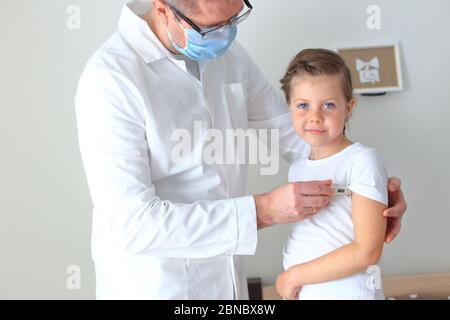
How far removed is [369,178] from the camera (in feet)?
5.01

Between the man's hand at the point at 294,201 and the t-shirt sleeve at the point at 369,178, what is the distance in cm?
6

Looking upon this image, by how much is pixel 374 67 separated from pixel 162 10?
40.0 inches

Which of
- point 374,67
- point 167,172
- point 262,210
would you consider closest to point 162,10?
point 167,172

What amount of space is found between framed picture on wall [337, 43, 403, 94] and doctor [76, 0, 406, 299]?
70 cm

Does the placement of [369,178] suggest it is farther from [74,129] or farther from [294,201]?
[74,129]

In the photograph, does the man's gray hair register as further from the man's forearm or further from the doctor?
the man's forearm

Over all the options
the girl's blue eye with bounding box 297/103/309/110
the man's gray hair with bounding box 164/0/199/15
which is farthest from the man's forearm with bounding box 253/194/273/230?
the man's gray hair with bounding box 164/0/199/15

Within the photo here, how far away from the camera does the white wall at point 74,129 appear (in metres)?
2.17

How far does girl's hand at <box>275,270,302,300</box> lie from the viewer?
62.9 inches

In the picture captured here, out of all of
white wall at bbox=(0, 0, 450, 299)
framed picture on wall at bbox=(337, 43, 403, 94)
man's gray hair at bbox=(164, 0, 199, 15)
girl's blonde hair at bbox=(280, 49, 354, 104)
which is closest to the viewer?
man's gray hair at bbox=(164, 0, 199, 15)

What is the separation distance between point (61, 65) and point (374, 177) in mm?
1178

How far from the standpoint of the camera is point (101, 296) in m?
1.75
